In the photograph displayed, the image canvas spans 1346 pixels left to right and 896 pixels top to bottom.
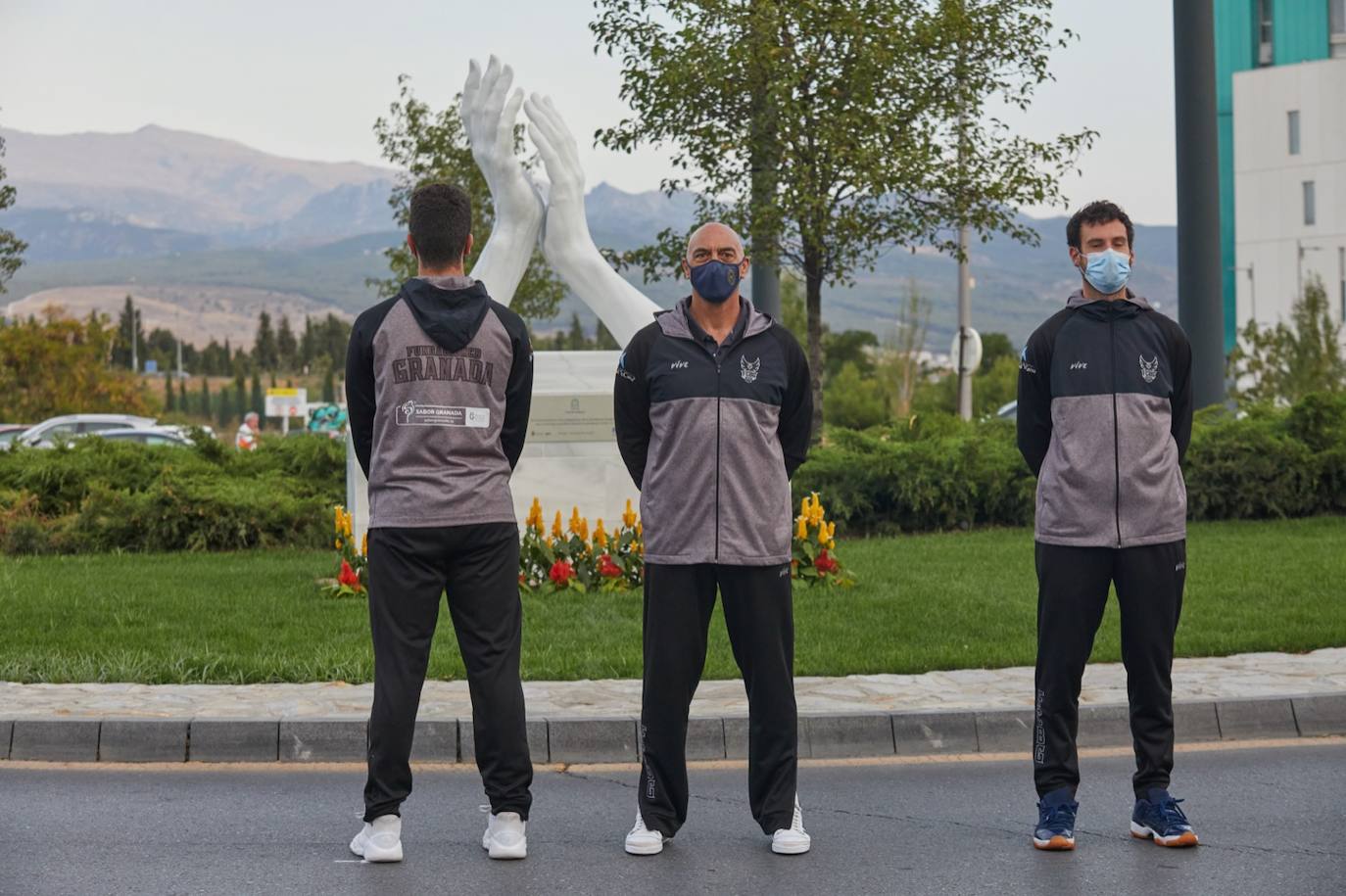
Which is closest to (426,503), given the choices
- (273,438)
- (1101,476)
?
(1101,476)

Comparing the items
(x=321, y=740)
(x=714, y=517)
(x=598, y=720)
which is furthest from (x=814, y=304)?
(x=714, y=517)

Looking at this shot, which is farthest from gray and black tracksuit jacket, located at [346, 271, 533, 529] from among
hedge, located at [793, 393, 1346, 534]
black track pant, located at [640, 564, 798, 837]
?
hedge, located at [793, 393, 1346, 534]

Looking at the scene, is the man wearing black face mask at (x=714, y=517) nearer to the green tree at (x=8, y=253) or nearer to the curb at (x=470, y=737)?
the curb at (x=470, y=737)

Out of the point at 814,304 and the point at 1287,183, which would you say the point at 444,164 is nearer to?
the point at 814,304

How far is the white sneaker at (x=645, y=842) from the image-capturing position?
6.08 meters

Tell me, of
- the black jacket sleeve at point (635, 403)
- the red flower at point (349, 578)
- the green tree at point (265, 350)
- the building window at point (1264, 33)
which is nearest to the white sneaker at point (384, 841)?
the black jacket sleeve at point (635, 403)

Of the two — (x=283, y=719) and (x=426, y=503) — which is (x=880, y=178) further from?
(x=426, y=503)

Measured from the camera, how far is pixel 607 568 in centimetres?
1261

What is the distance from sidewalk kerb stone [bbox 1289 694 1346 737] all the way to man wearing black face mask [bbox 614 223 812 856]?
3.37m

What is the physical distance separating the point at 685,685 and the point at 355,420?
144 centimetres

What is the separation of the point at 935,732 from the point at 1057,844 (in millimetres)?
1959

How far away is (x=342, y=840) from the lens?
6328 millimetres

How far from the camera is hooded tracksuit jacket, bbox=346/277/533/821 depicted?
5.84 m

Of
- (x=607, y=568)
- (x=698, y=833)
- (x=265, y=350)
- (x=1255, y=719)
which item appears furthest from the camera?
(x=265, y=350)
